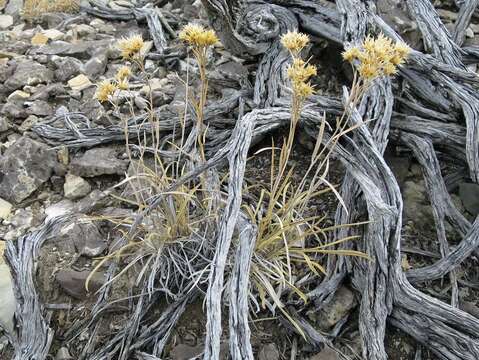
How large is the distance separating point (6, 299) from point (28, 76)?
1415 millimetres

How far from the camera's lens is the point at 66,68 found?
3.12 meters

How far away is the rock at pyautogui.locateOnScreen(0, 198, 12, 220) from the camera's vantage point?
240cm

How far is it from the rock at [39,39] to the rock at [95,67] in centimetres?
45

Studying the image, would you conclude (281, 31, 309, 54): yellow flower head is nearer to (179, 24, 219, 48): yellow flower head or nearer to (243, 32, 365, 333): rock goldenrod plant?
(243, 32, 365, 333): rock goldenrod plant

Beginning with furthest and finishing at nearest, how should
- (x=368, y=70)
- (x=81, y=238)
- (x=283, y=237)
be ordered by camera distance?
1. (x=81, y=238)
2. (x=283, y=237)
3. (x=368, y=70)

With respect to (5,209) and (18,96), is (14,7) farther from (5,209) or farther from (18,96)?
(5,209)

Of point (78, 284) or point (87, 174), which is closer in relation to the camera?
point (78, 284)

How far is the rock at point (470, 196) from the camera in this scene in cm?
236

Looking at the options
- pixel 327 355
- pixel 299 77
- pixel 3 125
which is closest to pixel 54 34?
pixel 3 125

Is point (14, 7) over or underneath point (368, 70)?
underneath

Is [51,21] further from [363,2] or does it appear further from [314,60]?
[363,2]

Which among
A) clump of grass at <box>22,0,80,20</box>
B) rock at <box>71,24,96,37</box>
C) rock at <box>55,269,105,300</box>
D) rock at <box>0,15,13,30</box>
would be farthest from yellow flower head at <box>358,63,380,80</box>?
rock at <box>0,15,13,30</box>

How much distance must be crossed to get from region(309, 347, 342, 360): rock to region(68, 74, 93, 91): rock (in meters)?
1.88

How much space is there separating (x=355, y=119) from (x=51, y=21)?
2.33 metres
